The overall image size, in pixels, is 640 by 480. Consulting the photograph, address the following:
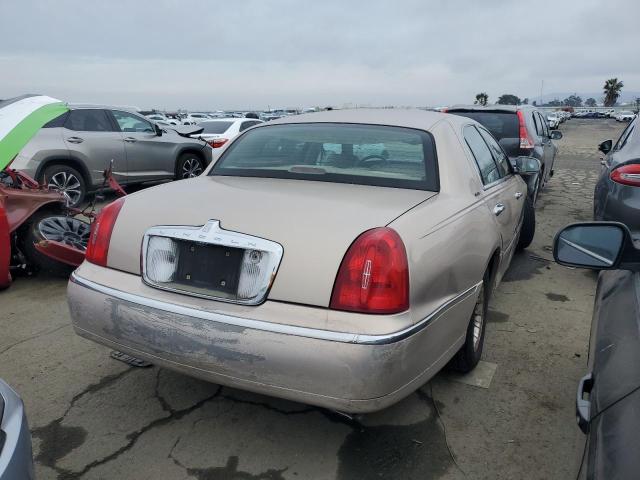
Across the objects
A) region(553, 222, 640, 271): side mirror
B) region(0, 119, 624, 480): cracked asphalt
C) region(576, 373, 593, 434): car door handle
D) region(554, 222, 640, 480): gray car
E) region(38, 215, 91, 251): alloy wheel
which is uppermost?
region(553, 222, 640, 271): side mirror

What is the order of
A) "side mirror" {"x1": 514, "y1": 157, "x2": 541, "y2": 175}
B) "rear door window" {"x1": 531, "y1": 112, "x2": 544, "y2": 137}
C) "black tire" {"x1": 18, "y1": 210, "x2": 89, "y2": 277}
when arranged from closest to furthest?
"side mirror" {"x1": 514, "y1": 157, "x2": 541, "y2": 175}
"black tire" {"x1": 18, "y1": 210, "x2": 89, "y2": 277}
"rear door window" {"x1": 531, "y1": 112, "x2": 544, "y2": 137}

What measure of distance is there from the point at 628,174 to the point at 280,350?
3421 mm

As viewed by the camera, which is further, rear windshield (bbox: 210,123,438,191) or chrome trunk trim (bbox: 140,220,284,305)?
rear windshield (bbox: 210,123,438,191)

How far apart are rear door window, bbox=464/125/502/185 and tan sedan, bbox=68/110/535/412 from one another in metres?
0.42

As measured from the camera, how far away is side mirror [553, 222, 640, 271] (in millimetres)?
1624

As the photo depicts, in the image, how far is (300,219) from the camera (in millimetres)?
2148

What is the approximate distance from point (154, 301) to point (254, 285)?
0.49 metres

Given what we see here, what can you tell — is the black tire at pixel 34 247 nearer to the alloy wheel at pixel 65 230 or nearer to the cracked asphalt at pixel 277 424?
the alloy wheel at pixel 65 230

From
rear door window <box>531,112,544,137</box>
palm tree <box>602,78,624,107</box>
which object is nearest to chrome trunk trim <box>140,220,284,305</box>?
rear door window <box>531,112,544,137</box>

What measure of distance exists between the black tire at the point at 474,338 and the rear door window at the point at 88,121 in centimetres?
718

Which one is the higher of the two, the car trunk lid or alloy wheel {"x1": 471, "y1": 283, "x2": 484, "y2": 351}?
the car trunk lid

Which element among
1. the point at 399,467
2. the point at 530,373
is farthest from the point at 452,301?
the point at 530,373

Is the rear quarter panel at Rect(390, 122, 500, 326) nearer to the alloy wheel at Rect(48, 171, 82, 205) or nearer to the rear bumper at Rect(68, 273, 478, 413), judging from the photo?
the rear bumper at Rect(68, 273, 478, 413)

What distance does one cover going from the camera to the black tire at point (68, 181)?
7.53m
